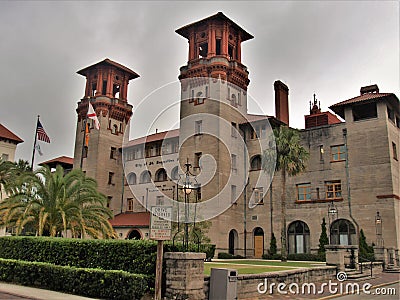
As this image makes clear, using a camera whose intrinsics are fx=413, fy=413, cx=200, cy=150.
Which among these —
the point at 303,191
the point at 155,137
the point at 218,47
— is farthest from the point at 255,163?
the point at 155,137

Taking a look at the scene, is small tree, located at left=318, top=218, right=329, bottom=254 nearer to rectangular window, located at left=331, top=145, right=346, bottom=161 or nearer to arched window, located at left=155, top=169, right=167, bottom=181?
rectangular window, located at left=331, top=145, right=346, bottom=161

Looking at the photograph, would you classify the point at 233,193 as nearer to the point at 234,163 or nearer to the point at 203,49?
the point at 234,163

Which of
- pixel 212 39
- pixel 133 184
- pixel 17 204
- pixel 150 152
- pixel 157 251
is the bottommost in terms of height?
pixel 157 251

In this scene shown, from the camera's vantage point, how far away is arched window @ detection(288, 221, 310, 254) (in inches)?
1549

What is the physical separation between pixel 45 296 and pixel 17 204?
10.3m

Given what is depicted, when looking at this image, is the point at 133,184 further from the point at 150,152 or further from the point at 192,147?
the point at 192,147

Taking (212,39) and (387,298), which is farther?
(212,39)

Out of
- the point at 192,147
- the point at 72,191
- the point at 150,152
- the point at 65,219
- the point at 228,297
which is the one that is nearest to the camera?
the point at 228,297

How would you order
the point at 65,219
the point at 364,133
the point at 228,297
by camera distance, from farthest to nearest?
the point at 364,133 → the point at 65,219 → the point at 228,297

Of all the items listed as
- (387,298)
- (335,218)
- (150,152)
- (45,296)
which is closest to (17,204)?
(45,296)

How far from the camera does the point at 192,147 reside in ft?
143

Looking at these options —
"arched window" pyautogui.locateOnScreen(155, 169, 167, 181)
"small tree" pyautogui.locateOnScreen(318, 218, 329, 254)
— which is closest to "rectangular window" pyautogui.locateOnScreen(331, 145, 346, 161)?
"small tree" pyautogui.locateOnScreen(318, 218, 329, 254)

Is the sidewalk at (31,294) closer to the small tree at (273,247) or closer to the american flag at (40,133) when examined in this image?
the american flag at (40,133)

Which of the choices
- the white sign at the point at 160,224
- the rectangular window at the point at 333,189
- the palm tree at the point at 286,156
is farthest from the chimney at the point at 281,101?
the white sign at the point at 160,224
